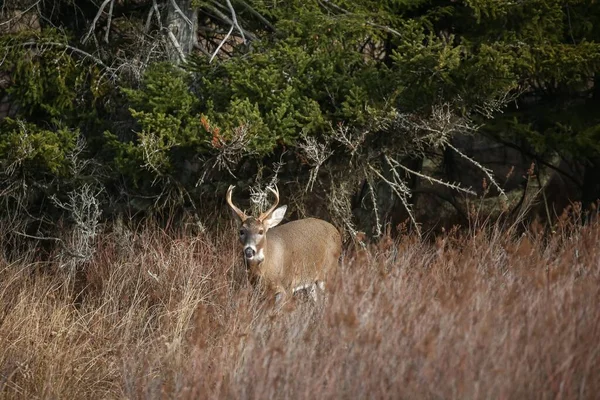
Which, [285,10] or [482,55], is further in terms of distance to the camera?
[285,10]

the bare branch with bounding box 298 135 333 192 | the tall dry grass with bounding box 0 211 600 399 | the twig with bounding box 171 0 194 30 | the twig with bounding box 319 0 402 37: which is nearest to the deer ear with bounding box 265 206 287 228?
the bare branch with bounding box 298 135 333 192

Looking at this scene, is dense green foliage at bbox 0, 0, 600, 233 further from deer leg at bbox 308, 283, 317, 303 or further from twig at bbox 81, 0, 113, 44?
deer leg at bbox 308, 283, 317, 303

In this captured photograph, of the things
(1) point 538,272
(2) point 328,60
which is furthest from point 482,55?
(1) point 538,272

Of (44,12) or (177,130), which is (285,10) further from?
(44,12)

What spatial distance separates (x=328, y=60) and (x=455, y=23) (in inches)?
79.5

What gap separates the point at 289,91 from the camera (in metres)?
10.5

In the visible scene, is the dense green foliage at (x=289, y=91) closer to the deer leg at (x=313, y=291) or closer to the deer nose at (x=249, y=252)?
the deer nose at (x=249, y=252)

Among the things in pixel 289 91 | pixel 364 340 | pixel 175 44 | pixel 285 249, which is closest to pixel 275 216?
pixel 285 249

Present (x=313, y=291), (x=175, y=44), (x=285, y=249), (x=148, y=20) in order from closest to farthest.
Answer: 1. (x=313, y=291)
2. (x=285, y=249)
3. (x=175, y=44)
4. (x=148, y=20)

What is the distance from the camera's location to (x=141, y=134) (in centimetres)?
1029

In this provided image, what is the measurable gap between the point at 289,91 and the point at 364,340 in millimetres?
5747

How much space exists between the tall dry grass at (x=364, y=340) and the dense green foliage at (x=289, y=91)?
212cm

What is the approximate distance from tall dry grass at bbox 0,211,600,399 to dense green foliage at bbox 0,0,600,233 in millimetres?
2124

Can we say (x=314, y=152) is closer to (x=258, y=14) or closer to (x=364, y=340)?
(x=258, y=14)
